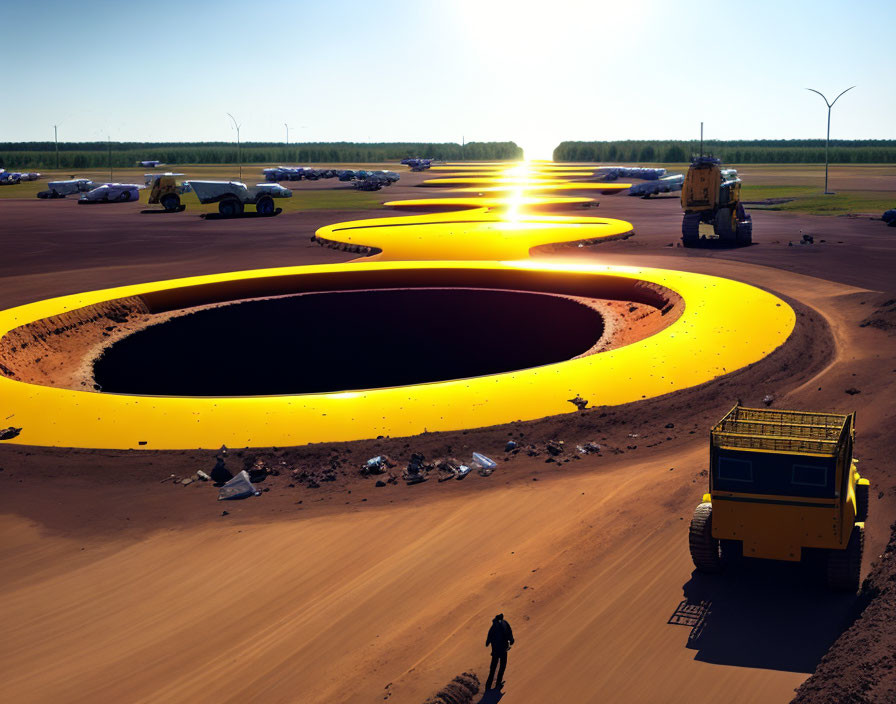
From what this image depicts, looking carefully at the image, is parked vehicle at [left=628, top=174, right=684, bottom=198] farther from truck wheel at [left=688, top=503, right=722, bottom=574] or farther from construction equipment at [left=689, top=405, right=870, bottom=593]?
truck wheel at [left=688, top=503, right=722, bottom=574]

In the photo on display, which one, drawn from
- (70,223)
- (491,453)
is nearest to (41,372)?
(491,453)

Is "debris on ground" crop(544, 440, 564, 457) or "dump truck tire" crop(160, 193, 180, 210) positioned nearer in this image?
"debris on ground" crop(544, 440, 564, 457)

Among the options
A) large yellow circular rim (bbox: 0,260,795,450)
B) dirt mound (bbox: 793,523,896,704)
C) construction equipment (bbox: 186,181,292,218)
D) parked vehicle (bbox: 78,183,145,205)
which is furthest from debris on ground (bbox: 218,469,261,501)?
parked vehicle (bbox: 78,183,145,205)

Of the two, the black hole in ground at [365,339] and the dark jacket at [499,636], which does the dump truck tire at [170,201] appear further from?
the dark jacket at [499,636]

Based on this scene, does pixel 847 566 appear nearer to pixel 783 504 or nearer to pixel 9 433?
pixel 783 504

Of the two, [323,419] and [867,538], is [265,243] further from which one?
[867,538]

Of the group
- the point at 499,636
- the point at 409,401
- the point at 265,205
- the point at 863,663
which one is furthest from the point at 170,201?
the point at 863,663
